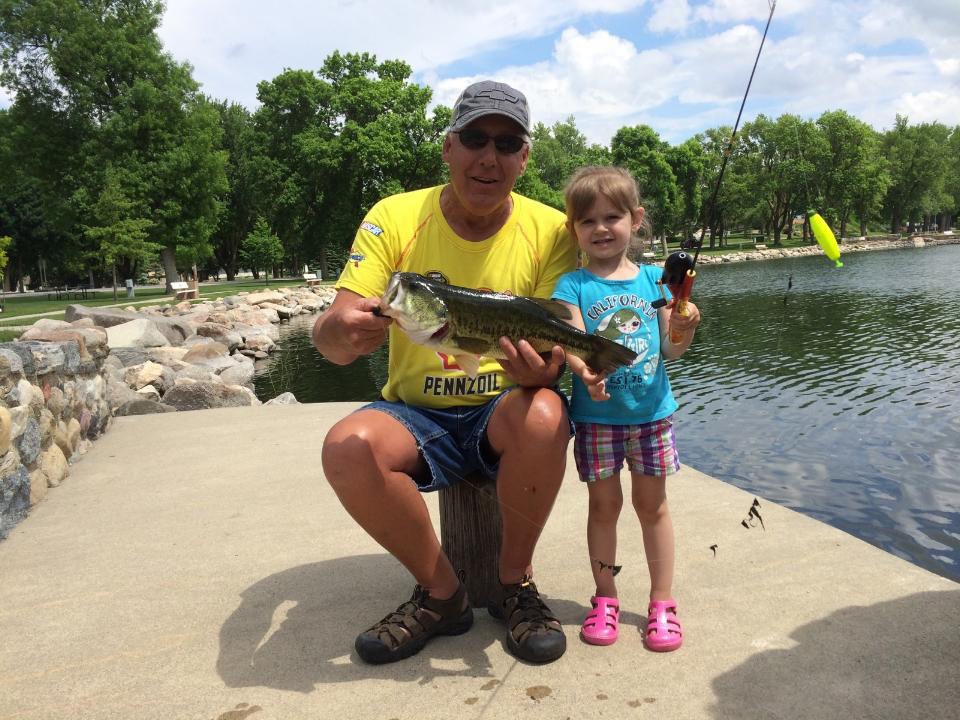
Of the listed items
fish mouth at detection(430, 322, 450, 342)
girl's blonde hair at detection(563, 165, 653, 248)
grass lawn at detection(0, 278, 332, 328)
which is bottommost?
grass lawn at detection(0, 278, 332, 328)

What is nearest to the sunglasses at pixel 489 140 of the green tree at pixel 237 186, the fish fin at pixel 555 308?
the fish fin at pixel 555 308

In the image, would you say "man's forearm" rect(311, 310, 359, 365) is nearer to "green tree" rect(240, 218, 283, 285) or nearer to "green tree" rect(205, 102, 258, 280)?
"green tree" rect(240, 218, 283, 285)

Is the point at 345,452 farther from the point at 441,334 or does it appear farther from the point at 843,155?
the point at 843,155

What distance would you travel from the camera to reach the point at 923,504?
649cm

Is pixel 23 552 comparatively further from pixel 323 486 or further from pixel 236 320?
pixel 236 320

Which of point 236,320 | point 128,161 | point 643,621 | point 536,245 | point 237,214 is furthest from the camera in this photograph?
point 237,214

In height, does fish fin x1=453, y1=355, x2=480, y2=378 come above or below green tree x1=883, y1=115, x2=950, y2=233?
below

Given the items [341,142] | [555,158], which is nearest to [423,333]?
[341,142]

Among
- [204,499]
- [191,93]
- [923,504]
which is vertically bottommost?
[923,504]

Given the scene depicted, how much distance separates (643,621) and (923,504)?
4.95 metres

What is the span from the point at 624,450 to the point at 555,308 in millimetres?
715

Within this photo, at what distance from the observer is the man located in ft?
8.87

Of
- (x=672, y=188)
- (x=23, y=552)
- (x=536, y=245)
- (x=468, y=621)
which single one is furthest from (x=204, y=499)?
(x=672, y=188)

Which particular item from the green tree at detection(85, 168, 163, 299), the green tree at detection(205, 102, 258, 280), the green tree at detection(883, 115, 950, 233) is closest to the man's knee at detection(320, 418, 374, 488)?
the green tree at detection(85, 168, 163, 299)
